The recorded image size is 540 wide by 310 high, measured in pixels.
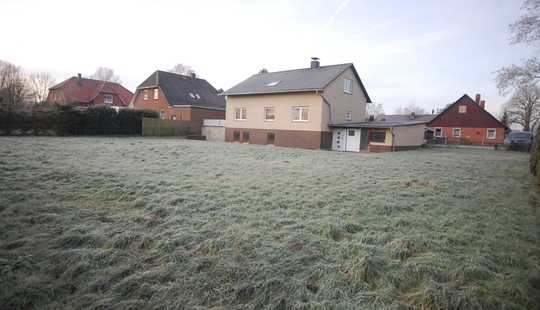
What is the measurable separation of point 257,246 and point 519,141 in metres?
32.9

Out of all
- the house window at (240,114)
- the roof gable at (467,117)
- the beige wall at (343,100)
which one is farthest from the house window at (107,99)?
the roof gable at (467,117)

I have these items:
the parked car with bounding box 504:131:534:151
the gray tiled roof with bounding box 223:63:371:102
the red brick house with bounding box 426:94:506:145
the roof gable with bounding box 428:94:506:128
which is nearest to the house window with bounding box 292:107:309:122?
the gray tiled roof with bounding box 223:63:371:102

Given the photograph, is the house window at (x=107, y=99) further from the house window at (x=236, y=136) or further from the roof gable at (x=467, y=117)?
the roof gable at (x=467, y=117)

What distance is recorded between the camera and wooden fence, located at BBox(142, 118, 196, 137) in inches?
1010

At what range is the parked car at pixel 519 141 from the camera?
999 inches

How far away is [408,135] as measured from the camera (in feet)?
72.7

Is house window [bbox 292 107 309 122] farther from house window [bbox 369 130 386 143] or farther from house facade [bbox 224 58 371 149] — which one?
house window [bbox 369 130 386 143]

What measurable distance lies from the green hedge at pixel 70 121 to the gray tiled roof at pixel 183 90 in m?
5.66

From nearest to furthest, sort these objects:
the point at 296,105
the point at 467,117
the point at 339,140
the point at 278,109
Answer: the point at 339,140
the point at 296,105
the point at 278,109
the point at 467,117

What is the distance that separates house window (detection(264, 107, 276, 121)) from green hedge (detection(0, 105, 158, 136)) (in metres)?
12.2

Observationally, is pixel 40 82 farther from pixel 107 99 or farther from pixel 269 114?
pixel 269 114

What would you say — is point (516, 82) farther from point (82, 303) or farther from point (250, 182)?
point (82, 303)

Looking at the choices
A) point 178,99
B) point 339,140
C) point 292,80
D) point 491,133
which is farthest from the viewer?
point 491,133

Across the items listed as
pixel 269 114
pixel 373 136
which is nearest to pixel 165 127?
pixel 269 114
